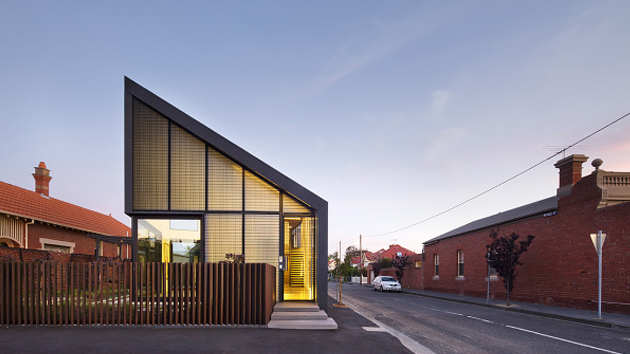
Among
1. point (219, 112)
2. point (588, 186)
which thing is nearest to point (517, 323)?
point (588, 186)

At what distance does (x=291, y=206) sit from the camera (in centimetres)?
1220

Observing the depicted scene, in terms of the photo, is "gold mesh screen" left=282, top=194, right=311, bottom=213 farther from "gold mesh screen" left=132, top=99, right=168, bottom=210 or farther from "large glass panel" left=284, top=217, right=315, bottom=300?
"gold mesh screen" left=132, top=99, right=168, bottom=210

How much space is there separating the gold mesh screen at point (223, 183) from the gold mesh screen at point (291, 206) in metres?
1.40

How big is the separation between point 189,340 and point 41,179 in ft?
73.1

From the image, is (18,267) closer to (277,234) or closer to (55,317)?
(55,317)

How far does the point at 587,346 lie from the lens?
8.20 m

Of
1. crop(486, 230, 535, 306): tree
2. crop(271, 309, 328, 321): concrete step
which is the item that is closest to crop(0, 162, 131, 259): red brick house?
crop(271, 309, 328, 321): concrete step

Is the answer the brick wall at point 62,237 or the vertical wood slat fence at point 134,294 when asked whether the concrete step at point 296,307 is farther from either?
the brick wall at point 62,237

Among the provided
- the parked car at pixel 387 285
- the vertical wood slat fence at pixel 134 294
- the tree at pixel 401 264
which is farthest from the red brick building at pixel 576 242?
the tree at pixel 401 264

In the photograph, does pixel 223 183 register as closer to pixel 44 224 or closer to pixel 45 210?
pixel 44 224

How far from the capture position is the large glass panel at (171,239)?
11.5 metres

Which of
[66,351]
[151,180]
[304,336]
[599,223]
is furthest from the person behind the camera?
[599,223]

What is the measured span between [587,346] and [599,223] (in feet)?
28.0

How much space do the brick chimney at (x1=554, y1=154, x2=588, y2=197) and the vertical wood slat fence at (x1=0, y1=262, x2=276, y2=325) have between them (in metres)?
15.4
